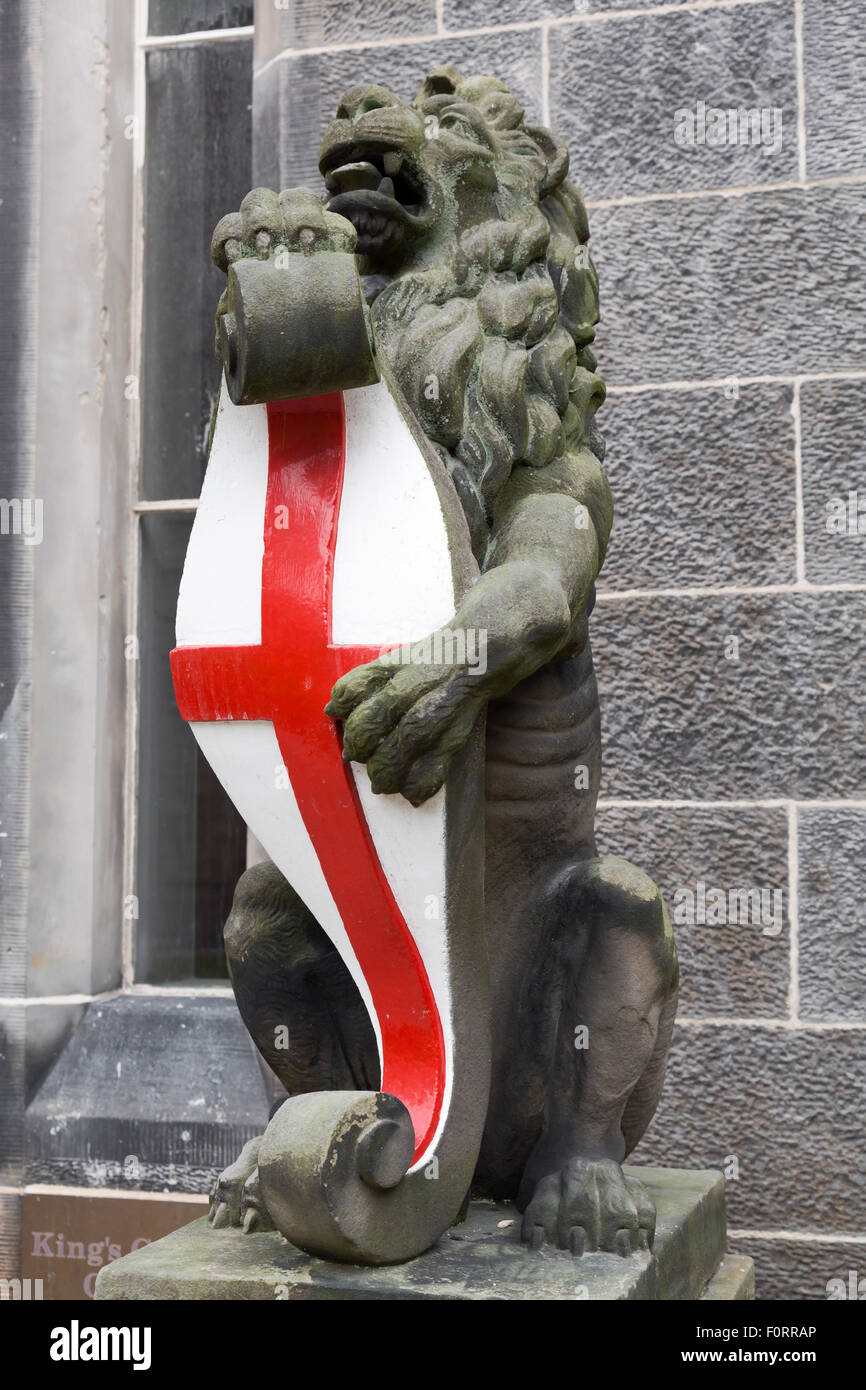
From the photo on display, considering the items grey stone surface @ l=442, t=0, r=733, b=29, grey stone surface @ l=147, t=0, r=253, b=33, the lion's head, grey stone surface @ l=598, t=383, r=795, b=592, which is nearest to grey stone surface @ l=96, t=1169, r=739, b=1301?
the lion's head

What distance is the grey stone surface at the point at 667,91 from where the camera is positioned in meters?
2.95

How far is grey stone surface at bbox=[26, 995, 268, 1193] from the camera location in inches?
123

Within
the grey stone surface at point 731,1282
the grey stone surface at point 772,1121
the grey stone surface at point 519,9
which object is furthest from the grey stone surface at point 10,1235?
the grey stone surface at point 519,9

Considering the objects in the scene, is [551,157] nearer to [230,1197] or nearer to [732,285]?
[732,285]

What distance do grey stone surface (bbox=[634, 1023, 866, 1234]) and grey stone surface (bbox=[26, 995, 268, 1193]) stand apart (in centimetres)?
85

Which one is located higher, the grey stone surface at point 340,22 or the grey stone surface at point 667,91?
the grey stone surface at point 340,22

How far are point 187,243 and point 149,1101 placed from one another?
191cm

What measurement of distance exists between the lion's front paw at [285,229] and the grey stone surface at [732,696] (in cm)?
135

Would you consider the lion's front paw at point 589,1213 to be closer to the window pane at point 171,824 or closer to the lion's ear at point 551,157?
the lion's ear at point 551,157

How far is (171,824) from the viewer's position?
3.46 meters

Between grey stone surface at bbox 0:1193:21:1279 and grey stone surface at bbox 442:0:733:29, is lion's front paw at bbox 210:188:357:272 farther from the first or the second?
grey stone surface at bbox 0:1193:21:1279

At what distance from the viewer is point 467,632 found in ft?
5.62
